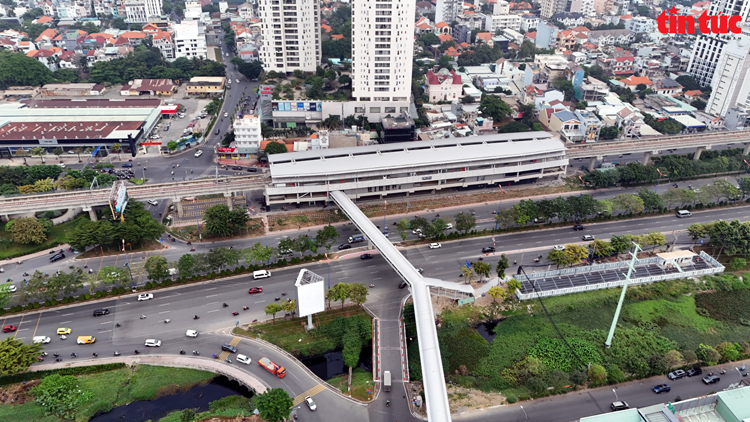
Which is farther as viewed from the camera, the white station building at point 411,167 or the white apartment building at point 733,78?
the white apartment building at point 733,78

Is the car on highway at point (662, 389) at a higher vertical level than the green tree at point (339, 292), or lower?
lower

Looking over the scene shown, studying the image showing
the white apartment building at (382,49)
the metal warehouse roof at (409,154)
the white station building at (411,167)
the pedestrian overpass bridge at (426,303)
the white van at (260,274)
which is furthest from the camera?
the white apartment building at (382,49)

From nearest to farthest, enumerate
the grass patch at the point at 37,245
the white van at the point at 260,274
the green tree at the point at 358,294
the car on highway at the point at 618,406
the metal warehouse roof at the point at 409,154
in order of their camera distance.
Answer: the car on highway at the point at 618,406, the green tree at the point at 358,294, the white van at the point at 260,274, the grass patch at the point at 37,245, the metal warehouse roof at the point at 409,154

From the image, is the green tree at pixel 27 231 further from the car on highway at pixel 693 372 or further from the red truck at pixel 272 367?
the car on highway at pixel 693 372

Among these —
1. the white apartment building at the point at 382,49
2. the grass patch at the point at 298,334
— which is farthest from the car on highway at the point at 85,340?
the white apartment building at the point at 382,49

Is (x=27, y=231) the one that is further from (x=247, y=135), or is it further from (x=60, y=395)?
(x=247, y=135)

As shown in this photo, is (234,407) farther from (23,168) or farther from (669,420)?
(23,168)

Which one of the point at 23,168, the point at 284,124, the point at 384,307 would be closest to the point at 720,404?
the point at 384,307

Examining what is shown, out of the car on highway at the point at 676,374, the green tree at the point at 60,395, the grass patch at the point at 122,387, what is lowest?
the grass patch at the point at 122,387
